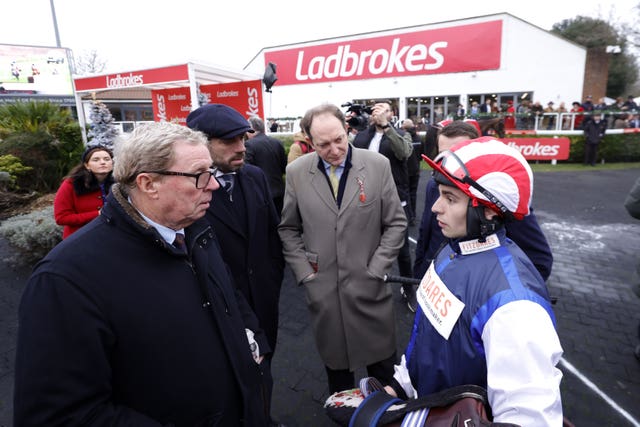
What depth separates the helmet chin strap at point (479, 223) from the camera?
4.78ft

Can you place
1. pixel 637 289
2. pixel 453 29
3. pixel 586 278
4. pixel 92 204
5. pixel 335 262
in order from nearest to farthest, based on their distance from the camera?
1. pixel 335 262
2. pixel 637 289
3. pixel 92 204
4. pixel 586 278
5. pixel 453 29

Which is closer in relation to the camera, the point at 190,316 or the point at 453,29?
the point at 190,316

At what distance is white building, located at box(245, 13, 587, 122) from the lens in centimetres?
2119

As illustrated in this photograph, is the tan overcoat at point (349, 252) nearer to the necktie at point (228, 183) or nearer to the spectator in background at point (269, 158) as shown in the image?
the necktie at point (228, 183)

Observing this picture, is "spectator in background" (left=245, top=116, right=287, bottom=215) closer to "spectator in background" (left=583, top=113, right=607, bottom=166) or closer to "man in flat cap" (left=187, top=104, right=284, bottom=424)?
"man in flat cap" (left=187, top=104, right=284, bottom=424)

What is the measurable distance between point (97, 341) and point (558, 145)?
17851mm

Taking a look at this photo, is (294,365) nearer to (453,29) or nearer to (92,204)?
(92,204)

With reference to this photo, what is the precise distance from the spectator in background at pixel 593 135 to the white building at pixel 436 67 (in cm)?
525

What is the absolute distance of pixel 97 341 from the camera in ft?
3.83

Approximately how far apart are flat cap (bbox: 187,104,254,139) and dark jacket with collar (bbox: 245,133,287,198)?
318 cm

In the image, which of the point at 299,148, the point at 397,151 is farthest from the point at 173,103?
the point at 397,151

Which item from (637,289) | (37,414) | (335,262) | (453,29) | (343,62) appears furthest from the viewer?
(343,62)

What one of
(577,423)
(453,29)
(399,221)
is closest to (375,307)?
(399,221)

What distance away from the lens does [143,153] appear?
144cm
